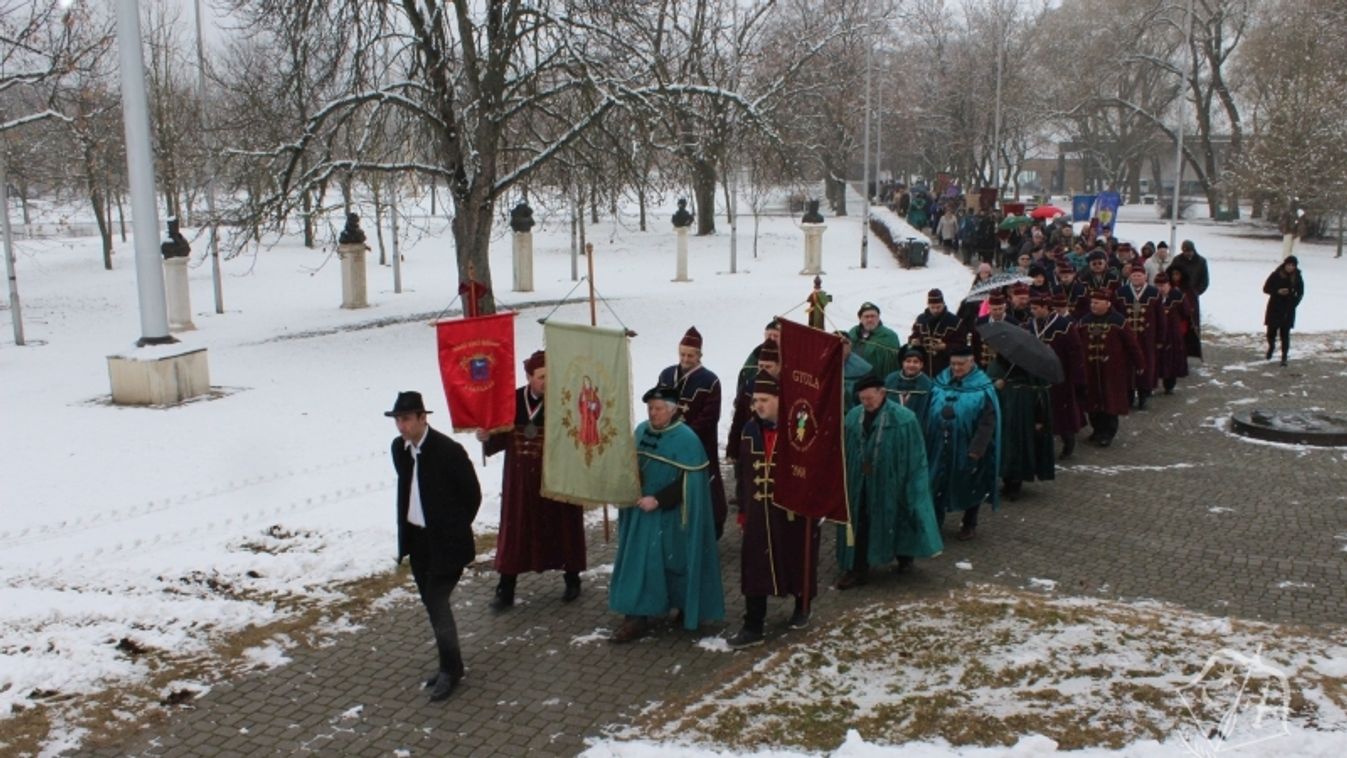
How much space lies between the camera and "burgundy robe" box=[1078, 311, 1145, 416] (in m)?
12.1

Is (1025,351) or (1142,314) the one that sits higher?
(1025,351)

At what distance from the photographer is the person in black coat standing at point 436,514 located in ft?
20.4

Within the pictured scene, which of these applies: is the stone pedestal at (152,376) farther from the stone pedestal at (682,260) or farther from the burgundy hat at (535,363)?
the stone pedestal at (682,260)

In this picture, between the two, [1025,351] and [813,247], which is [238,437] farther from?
[813,247]

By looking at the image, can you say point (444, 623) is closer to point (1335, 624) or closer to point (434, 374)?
point (1335, 624)

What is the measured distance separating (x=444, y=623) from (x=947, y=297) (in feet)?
66.2

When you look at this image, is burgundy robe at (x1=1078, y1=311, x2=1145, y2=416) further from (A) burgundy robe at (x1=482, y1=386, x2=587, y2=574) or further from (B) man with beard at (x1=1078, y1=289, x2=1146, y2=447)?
(A) burgundy robe at (x1=482, y1=386, x2=587, y2=574)

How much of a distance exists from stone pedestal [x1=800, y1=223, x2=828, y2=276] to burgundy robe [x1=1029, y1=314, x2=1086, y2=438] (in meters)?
18.3

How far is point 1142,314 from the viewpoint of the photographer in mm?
14195

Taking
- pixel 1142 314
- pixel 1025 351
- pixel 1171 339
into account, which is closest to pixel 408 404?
pixel 1025 351

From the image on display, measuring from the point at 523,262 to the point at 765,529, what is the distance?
2148 cm

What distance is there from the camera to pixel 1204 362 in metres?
17.8

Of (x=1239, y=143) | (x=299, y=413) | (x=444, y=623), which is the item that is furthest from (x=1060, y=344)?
(x=1239, y=143)

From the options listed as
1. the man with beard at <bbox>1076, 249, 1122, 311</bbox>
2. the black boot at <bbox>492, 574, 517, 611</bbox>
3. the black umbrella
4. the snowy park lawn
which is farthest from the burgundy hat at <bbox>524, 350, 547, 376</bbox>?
the man with beard at <bbox>1076, 249, 1122, 311</bbox>
